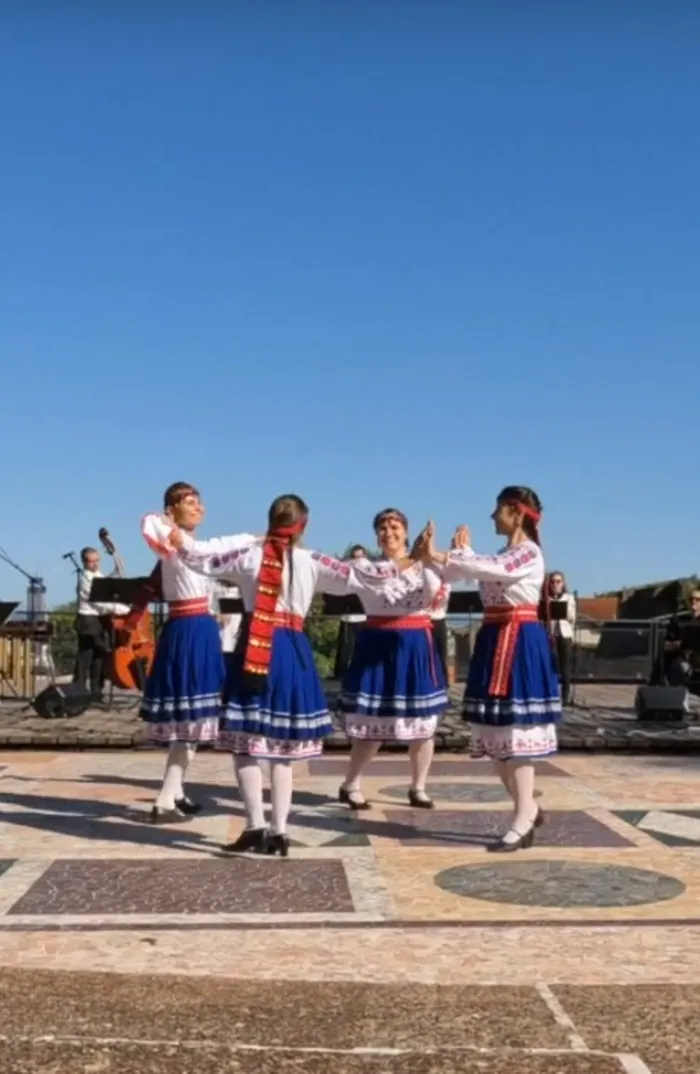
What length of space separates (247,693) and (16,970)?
7.68 ft

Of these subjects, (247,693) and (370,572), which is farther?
(370,572)

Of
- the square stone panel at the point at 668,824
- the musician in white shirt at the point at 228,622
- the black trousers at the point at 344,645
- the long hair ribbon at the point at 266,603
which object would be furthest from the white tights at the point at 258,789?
the black trousers at the point at 344,645

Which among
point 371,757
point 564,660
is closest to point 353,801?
point 371,757

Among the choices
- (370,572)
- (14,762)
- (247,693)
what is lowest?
(14,762)

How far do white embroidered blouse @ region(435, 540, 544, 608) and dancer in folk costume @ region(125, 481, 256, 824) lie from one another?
1.46 m

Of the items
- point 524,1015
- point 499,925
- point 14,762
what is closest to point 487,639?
point 499,925

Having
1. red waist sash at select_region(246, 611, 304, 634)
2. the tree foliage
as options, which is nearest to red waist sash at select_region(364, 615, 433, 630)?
red waist sash at select_region(246, 611, 304, 634)

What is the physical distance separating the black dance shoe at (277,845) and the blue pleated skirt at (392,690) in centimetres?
129

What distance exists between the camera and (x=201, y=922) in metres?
4.76

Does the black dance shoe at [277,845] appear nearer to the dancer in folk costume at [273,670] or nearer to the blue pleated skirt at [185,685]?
the dancer in folk costume at [273,670]

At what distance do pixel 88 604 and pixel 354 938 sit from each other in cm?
950

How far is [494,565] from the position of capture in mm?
6250

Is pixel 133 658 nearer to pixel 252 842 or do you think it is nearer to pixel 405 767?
pixel 405 767

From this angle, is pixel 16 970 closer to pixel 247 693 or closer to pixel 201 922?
pixel 201 922
